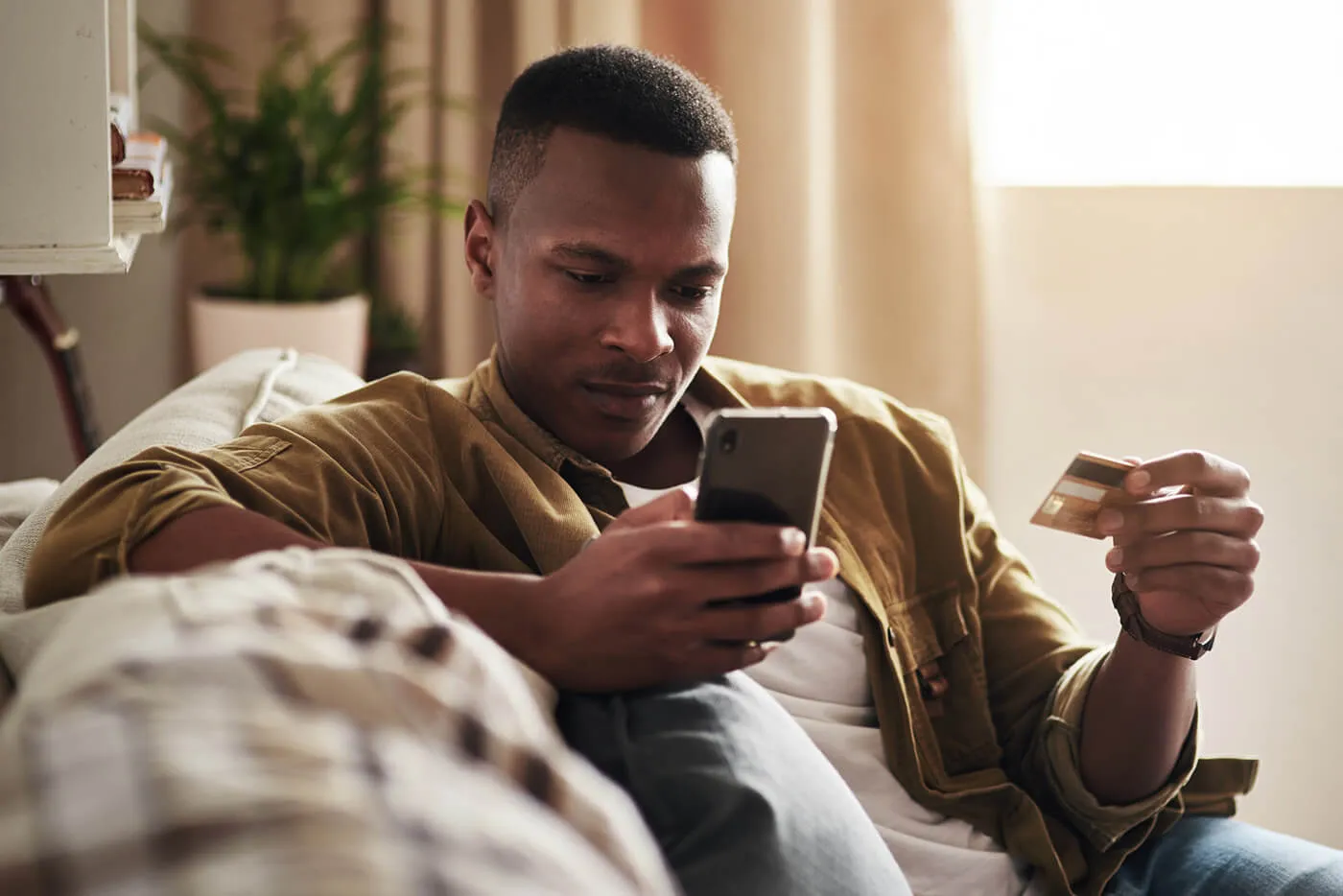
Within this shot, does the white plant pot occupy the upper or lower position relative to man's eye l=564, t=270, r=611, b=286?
lower

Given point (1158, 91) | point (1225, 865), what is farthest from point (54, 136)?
point (1158, 91)

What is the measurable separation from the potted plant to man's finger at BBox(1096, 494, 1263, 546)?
5.68 ft

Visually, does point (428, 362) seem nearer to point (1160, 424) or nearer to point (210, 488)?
point (1160, 424)

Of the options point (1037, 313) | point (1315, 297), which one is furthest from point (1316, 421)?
point (1037, 313)

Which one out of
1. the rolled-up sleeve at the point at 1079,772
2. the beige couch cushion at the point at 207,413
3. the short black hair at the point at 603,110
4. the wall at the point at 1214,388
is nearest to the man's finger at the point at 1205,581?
the rolled-up sleeve at the point at 1079,772

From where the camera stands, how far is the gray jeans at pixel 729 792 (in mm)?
694

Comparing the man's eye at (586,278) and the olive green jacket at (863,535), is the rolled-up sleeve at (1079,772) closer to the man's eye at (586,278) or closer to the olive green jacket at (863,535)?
the olive green jacket at (863,535)

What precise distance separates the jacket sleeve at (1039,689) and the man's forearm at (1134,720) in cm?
1

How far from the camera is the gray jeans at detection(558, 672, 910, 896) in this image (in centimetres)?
69

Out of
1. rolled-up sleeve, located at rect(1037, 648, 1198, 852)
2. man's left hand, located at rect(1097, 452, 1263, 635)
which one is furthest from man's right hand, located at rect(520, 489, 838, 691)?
rolled-up sleeve, located at rect(1037, 648, 1198, 852)

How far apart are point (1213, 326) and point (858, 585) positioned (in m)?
1.36

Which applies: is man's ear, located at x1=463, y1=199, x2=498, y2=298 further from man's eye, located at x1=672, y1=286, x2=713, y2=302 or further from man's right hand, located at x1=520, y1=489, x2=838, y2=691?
man's right hand, located at x1=520, y1=489, x2=838, y2=691

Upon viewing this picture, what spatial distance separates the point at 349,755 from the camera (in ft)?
1.59

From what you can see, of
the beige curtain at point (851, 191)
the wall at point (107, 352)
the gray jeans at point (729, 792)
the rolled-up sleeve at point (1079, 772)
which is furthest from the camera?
the wall at point (107, 352)
